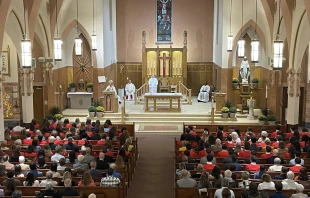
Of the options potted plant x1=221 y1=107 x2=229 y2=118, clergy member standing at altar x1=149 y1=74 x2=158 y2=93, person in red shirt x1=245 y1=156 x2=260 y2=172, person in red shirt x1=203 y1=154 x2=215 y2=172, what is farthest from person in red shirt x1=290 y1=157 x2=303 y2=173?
clergy member standing at altar x1=149 y1=74 x2=158 y2=93

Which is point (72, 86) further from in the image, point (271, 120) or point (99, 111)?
point (271, 120)

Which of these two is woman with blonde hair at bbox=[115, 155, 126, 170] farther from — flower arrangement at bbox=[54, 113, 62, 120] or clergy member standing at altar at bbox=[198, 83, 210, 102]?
clergy member standing at altar at bbox=[198, 83, 210, 102]

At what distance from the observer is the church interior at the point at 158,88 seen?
12.6 meters

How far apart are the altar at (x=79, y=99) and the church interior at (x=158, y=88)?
0.06 meters

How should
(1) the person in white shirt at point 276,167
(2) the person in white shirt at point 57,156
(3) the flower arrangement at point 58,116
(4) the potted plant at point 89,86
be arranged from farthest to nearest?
1. (4) the potted plant at point 89,86
2. (3) the flower arrangement at point 58,116
3. (2) the person in white shirt at point 57,156
4. (1) the person in white shirt at point 276,167

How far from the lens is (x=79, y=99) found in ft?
87.4

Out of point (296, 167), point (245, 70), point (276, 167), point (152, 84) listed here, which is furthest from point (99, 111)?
point (296, 167)

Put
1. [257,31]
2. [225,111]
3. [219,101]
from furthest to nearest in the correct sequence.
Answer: [257,31] → [219,101] → [225,111]

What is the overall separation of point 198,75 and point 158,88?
11.0 feet

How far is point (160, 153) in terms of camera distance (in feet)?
57.4

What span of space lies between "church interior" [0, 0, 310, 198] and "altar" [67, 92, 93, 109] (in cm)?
6

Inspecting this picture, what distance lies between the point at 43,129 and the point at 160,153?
15.0ft

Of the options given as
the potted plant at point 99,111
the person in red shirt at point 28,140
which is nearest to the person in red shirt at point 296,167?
the person in red shirt at point 28,140

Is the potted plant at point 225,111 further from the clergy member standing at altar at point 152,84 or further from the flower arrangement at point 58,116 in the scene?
the flower arrangement at point 58,116
